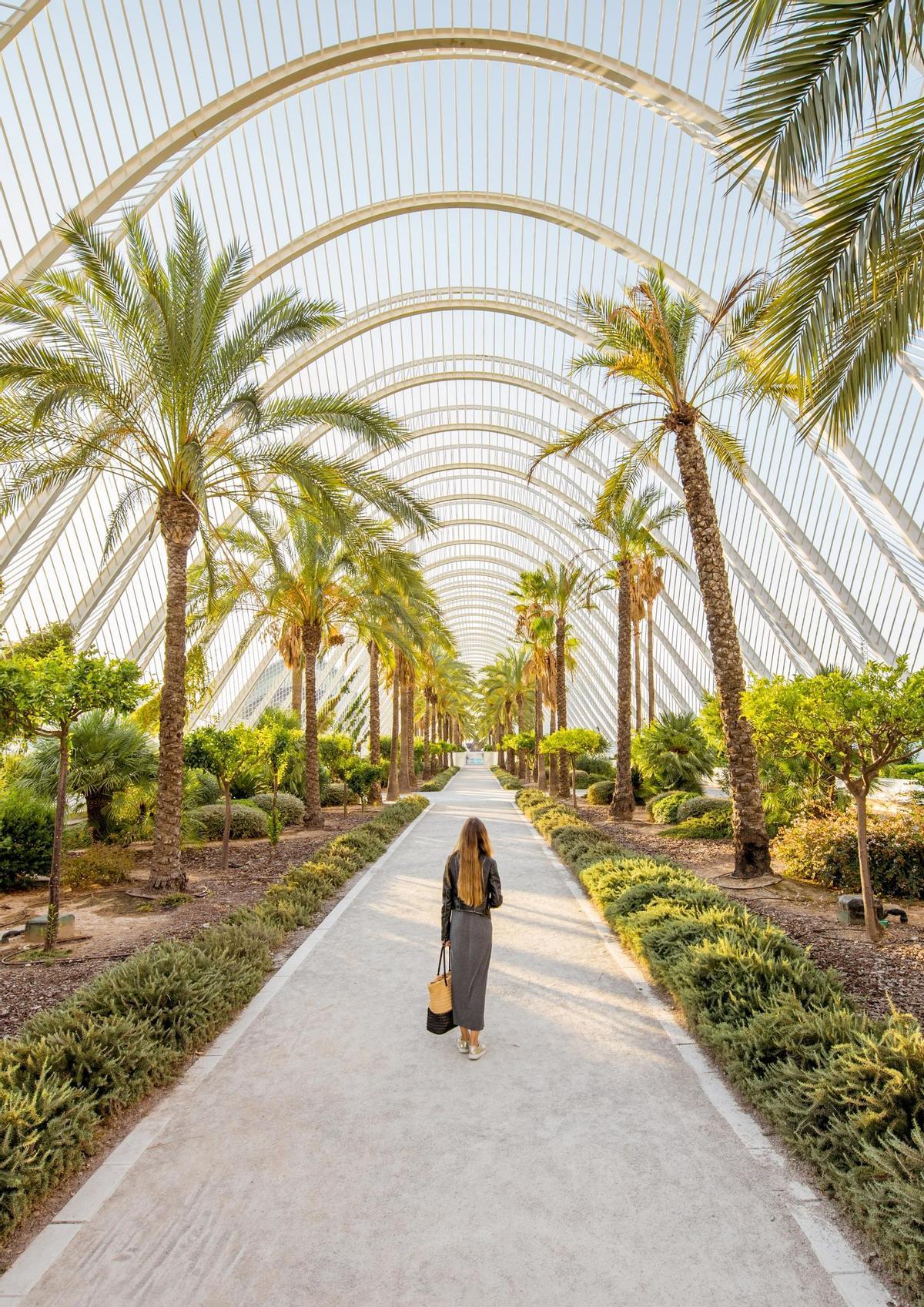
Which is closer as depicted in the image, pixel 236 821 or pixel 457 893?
pixel 457 893

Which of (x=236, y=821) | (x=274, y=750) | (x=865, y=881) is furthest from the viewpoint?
(x=236, y=821)

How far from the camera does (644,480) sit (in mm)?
32312

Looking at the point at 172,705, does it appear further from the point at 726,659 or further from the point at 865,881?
the point at 865,881

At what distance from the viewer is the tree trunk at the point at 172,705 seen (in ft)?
34.7

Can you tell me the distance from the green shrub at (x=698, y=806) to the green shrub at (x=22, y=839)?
1261 centimetres

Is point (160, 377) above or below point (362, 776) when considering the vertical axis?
above

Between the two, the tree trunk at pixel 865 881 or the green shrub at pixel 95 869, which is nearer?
the tree trunk at pixel 865 881

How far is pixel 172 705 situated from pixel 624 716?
13193mm

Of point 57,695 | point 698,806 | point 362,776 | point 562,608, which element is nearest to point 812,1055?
point 57,695

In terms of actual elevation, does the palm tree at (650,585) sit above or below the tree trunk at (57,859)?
above

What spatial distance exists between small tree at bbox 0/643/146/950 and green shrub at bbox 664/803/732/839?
11758 mm

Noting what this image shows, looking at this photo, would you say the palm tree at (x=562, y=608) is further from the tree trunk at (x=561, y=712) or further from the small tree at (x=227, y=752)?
the small tree at (x=227, y=752)

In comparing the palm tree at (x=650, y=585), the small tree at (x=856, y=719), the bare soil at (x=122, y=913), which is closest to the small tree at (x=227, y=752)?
the bare soil at (x=122, y=913)

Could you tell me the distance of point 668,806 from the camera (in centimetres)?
1862
